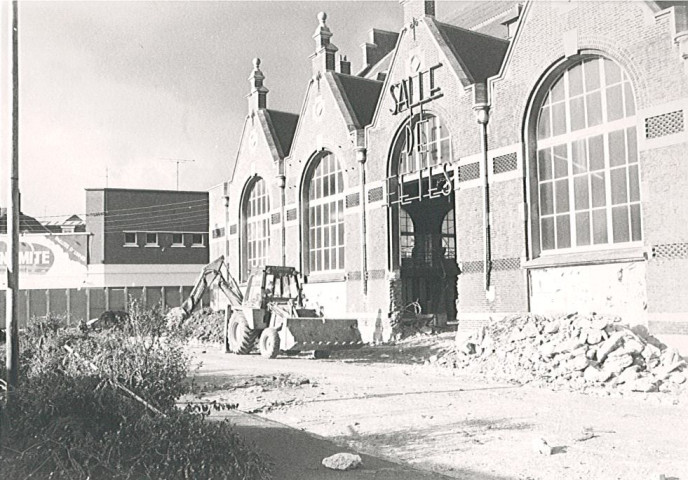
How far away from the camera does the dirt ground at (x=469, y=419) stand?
7750mm

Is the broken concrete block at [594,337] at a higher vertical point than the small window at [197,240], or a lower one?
lower

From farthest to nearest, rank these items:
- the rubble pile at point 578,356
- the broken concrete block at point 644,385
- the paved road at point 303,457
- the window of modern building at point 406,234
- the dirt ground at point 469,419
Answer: the window of modern building at point 406,234 → the rubble pile at point 578,356 → the broken concrete block at point 644,385 → the dirt ground at point 469,419 → the paved road at point 303,457

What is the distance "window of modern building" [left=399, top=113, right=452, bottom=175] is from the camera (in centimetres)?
2261

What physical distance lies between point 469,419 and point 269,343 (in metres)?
10.9

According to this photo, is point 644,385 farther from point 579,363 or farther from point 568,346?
point 568,346

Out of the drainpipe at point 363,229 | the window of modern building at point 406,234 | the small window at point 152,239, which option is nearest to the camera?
the drainpipe at point 363,229

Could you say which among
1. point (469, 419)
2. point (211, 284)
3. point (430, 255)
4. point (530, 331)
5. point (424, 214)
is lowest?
point (469, 419)

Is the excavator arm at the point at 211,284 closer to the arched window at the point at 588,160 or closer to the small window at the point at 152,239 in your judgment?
the arched window at the point at 588,160

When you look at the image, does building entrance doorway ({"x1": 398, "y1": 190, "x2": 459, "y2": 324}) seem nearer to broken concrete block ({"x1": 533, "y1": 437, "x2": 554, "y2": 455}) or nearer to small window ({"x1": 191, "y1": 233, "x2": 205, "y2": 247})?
broken concrete block ({"x1": 533, "y1": 437, "x2": 554, "y2": 455})

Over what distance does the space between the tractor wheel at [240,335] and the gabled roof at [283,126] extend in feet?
40.6

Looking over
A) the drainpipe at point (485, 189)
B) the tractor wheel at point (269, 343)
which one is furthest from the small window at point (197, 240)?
the drainpipe at point (485, 189)

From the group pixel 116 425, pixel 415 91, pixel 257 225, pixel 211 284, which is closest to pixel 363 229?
pixel 415 91

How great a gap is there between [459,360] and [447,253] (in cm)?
1250

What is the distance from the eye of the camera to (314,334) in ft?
63.8
